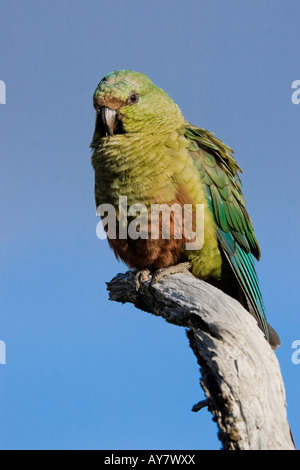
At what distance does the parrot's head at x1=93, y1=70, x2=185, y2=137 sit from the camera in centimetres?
620

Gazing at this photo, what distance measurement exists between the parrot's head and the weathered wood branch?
6.35 feet

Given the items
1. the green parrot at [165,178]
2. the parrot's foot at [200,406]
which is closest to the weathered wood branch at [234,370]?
the parrot's foot at [200,406]

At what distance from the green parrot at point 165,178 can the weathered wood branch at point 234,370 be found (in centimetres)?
75

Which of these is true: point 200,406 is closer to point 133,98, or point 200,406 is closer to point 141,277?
point 141,277

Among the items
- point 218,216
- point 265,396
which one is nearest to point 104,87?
point 218,216

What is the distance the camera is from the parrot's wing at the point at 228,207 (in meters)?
6.28

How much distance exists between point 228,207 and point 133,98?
1.70 m

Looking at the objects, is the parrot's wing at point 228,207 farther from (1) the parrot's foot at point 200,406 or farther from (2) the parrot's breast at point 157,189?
(1) the parrot's foot at point 200,406

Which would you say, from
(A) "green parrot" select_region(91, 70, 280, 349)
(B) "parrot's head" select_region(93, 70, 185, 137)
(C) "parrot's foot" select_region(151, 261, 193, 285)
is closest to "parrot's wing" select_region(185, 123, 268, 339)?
(A) "green parrot" select_region(91, 70, 280, 349)

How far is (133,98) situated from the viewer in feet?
20.6

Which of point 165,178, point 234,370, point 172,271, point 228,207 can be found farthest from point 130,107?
point 234,370

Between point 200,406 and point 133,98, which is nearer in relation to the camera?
point 200,406
